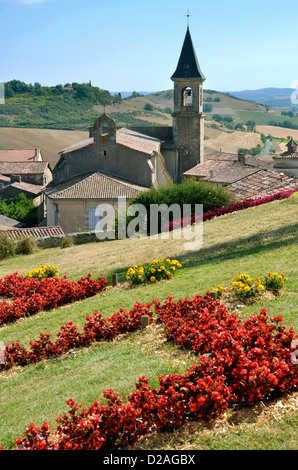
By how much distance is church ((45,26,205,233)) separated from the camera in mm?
31203

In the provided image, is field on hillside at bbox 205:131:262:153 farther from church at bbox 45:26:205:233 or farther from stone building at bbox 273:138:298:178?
stone building at bbox 273:138:298:178

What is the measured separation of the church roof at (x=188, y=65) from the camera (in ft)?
141

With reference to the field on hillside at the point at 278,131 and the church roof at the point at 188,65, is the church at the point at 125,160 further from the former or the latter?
the field on hillside at the point at 278,131

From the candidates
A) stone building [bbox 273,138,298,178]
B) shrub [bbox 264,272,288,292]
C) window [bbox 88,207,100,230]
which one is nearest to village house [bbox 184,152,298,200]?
stone building [bbox 273,138,298,178]

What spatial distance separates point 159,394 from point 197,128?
40.9 m

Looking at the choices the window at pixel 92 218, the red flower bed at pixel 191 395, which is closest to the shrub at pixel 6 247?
the window at pixel 92 218

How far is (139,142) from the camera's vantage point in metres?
40.3

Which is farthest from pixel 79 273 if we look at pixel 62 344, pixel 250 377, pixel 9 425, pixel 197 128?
pixel 197 128

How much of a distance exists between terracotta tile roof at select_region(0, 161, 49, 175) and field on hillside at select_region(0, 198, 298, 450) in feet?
171

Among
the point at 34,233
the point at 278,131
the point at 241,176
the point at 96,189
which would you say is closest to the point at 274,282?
the point at 34,233

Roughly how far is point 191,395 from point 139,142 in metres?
36.3

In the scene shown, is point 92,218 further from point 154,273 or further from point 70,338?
point 70,338

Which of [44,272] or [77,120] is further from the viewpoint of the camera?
[77,120]

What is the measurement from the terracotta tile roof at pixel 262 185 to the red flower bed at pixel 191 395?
20.3 m
